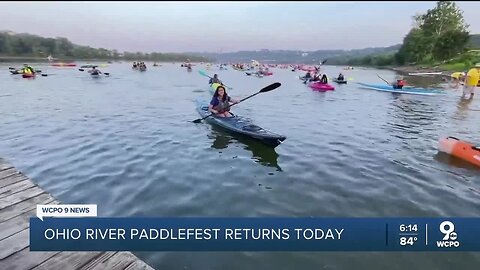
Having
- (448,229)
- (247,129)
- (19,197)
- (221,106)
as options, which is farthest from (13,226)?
(221,106)

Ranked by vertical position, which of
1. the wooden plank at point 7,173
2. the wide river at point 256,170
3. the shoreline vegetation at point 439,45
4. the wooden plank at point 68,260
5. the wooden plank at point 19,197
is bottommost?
the wide river at point 256,170

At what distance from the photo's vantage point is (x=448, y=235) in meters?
4.38

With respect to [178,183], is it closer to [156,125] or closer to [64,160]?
[64,160]

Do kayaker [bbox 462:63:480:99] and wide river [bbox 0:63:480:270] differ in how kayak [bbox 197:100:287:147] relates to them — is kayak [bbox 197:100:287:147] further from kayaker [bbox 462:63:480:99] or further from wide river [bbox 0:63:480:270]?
kayaker [bbox 462:63:480:99]

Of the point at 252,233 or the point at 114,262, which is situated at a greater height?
the point at 252,233

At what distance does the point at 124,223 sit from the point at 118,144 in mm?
8829

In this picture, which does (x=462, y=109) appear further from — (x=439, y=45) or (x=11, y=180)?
(x=439, y=45)

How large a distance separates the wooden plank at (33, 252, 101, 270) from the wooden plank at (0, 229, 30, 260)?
0.61m

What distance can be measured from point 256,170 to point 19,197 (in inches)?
243

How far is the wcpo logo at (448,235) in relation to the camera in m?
4.33

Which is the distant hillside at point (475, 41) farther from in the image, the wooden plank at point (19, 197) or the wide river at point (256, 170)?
the wooden plank at point (19, 197)

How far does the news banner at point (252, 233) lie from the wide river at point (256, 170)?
123 centimetres

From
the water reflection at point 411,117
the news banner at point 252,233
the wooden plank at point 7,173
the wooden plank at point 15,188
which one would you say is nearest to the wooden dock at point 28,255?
the news banner at point 252,233

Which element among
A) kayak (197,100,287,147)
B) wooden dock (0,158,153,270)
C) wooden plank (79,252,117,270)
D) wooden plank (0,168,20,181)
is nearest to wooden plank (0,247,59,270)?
wooden dock (0,158,153,270)
